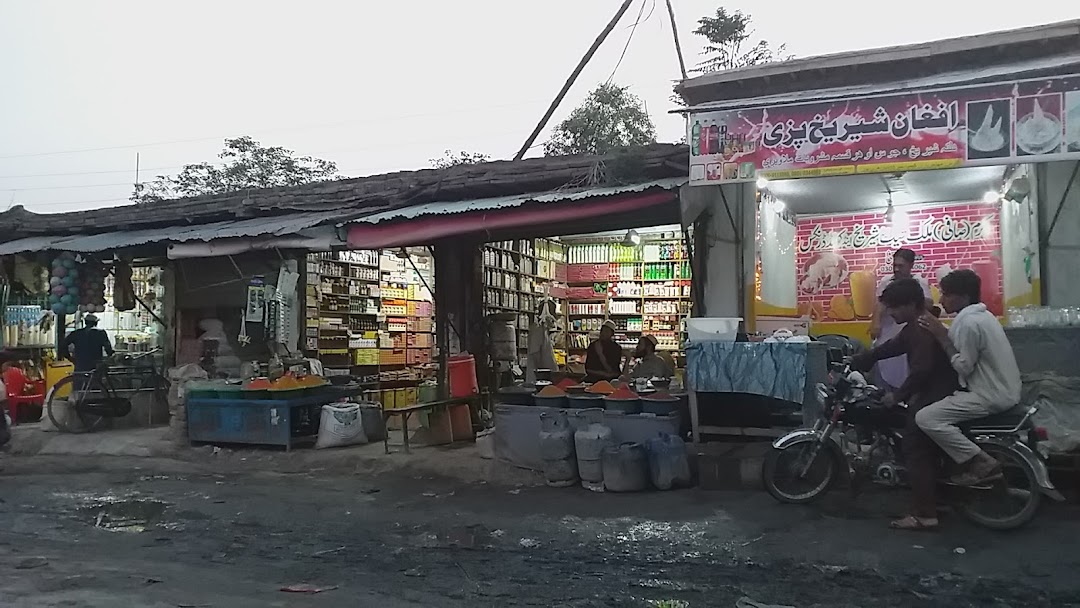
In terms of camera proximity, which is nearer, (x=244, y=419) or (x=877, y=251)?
(x=877, y=251)

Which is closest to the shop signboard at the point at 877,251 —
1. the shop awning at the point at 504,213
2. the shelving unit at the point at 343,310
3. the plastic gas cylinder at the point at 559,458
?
the shop awning at the point at 504,213

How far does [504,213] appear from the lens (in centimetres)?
943

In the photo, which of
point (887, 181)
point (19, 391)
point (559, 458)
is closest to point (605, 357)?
point (559, 458)

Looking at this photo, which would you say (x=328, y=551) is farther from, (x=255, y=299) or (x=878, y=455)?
(x=255, y=299)

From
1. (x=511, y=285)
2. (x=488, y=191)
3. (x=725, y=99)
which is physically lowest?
(x=511, y=285)

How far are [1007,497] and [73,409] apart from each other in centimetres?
1186

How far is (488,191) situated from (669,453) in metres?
4.60

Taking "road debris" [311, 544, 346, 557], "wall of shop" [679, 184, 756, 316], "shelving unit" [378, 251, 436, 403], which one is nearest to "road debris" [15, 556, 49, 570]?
"road debris" [311, 544, 346, 557]

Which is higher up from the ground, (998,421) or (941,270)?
(941,270)

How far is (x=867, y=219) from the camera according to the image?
35.4 ft

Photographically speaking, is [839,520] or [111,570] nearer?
[111,570]

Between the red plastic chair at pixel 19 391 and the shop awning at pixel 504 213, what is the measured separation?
323 inches

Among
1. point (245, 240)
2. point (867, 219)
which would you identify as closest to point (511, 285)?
point (245, 240)

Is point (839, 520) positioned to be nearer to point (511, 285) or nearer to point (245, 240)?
point (245, 240)
